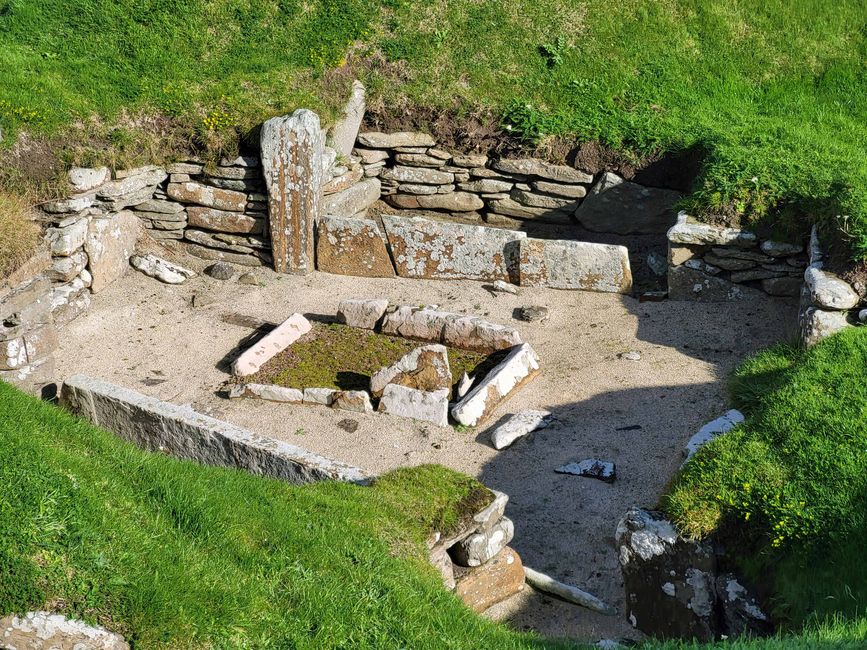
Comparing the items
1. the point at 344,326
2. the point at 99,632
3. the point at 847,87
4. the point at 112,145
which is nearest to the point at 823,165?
the point at 847,87

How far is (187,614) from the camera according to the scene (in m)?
3.93

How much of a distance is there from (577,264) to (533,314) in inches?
31.8

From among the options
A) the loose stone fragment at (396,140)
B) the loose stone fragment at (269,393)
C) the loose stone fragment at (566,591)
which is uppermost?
the loose stone fragment at (396,140)

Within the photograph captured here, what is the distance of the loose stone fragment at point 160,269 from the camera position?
1022cm

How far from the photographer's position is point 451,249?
9.96 metres

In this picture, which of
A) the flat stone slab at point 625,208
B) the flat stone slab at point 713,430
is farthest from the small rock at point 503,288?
the flat stone slab at point 713,430

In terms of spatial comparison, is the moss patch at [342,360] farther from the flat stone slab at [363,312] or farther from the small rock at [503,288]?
the small rock at [503,288]

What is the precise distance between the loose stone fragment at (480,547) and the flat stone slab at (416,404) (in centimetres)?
222

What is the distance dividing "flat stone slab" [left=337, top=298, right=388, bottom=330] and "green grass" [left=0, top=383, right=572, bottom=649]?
12.2 ft

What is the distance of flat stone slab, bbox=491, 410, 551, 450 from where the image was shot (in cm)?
751

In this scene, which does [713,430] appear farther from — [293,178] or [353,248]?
[293,178]

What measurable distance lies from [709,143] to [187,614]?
8050 millimetres

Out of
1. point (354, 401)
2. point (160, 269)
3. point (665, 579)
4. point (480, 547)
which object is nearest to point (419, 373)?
point (354, 401)

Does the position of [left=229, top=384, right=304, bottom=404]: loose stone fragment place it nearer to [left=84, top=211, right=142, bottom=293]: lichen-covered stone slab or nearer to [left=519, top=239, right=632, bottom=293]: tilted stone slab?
[left=84, top=211, right=142, bottom=293]: lichen-covered stone slab
